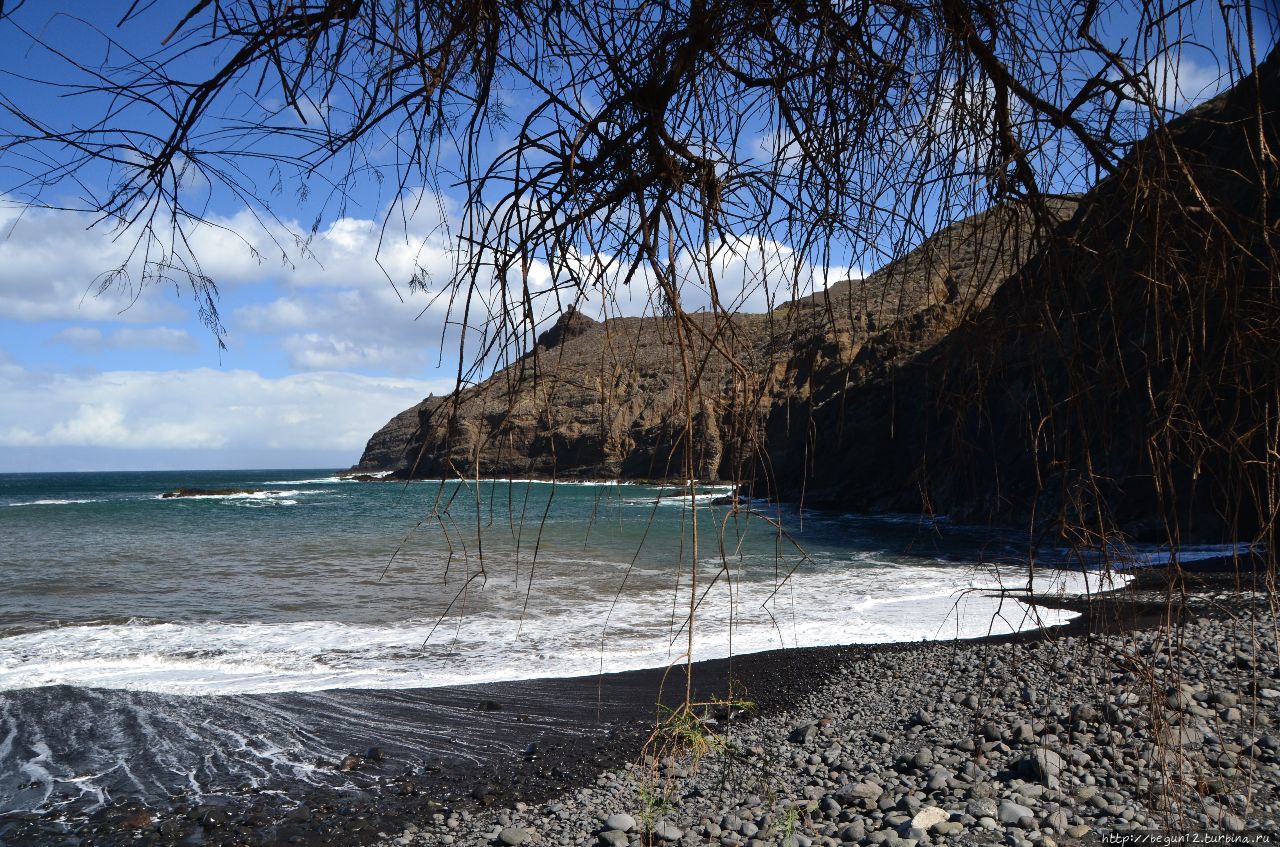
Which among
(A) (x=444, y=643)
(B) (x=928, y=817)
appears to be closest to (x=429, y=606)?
(A) (x=444, y=643)

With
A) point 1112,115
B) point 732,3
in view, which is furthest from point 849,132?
point 1112,115

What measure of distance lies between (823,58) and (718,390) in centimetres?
74

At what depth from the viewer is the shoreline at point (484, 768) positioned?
16.3 feet

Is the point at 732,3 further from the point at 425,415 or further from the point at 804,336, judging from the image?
the point at 425,415

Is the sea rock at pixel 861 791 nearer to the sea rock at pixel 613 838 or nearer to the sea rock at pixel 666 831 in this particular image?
the sea rock at pixel 666 831

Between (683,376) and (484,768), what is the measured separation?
546 centimetres

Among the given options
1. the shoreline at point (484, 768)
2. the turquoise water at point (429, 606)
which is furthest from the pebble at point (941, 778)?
the turquoise water at point (429, 606)

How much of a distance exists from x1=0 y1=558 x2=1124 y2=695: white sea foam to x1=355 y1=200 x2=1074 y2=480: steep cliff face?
17.9 ft

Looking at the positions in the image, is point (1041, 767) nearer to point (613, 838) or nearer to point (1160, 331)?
point (613, 838)

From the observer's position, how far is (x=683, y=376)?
1179 mm

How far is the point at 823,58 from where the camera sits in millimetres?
1685

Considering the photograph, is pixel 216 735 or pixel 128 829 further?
pixel 216 735

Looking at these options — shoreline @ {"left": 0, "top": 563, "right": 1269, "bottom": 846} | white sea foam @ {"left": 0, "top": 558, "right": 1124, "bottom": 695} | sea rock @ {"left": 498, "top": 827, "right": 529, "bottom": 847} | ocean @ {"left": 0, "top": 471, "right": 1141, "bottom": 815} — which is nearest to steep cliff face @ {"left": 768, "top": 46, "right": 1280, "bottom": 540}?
ocean @ {"left": 0, "top": 471, "right": 1141, "bottom": 815}

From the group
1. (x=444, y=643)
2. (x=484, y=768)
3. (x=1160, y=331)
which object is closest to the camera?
(x=1160, y=331)
